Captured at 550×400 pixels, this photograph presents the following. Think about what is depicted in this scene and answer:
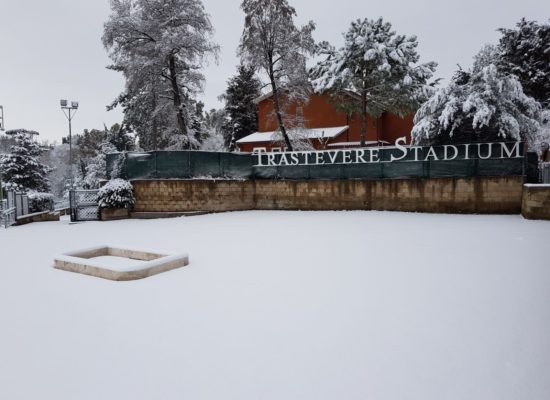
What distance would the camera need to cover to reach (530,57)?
2912cm

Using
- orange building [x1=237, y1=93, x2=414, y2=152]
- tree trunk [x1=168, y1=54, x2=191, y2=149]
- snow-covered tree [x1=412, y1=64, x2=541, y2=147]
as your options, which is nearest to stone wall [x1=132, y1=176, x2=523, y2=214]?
snow-covered tree [x1=412, y1=64, x2=541, y2=147]

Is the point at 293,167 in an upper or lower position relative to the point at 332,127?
lower

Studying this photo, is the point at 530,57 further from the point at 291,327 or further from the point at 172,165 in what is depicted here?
the point at 291,327

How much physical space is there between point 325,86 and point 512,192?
13.3 meters

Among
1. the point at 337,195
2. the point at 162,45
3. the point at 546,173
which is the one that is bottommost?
the point at 337,195

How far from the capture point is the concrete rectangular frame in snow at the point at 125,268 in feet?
20.8

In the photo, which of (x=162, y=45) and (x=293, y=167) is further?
(x=162, y=45)

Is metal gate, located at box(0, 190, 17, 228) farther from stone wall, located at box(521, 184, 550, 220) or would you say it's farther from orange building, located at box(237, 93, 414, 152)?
stone wall, located at box(521, 184, 550, 220)

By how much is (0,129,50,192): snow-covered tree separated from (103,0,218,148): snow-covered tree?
1571cm

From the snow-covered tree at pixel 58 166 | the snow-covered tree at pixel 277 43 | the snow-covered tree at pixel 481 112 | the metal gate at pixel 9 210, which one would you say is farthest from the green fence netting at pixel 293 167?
the snow-covered tree at pixel 58 166

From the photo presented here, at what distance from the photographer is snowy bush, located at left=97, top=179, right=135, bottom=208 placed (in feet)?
53.4

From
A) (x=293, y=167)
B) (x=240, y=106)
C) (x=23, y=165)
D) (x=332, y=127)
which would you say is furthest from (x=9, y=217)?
(x=240, y=106)

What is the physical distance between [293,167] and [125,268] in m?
12.7

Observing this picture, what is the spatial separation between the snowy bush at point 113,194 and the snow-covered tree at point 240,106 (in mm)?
24196
